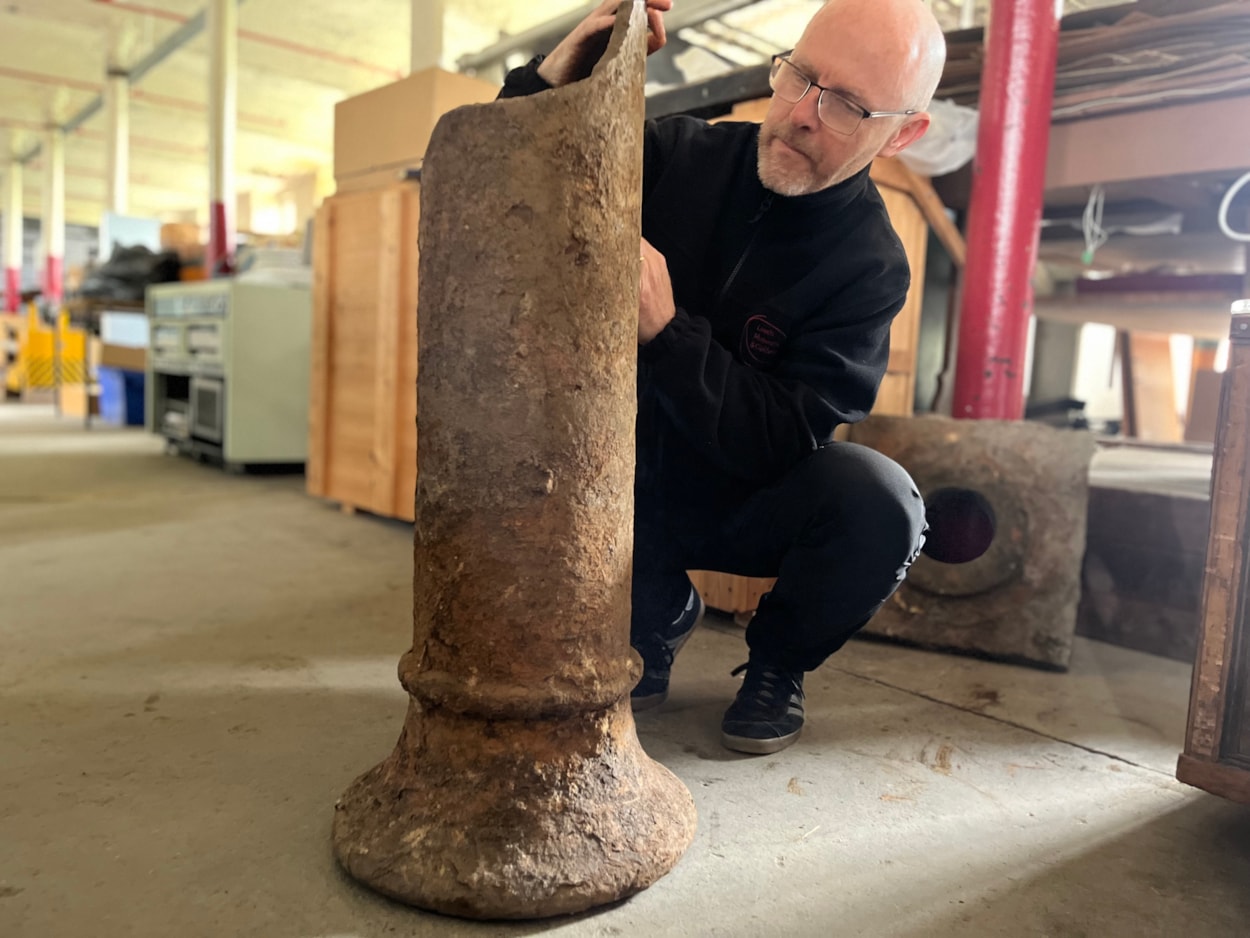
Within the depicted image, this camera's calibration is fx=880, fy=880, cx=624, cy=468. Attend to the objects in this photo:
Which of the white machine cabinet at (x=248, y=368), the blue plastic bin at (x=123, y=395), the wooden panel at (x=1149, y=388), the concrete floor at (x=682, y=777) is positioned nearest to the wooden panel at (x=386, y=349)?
the concrete floor at (x=682, y=777)

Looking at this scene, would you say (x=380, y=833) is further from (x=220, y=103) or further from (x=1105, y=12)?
(x=220, y=103)

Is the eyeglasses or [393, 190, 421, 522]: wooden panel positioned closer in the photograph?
the eyeglasses

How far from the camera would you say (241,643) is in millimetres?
1630

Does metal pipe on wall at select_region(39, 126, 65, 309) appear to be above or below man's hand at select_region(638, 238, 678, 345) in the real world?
above

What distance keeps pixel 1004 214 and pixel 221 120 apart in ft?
20.1

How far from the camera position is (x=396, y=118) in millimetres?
2691

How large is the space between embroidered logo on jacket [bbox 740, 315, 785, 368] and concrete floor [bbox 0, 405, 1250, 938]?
0.57 metres

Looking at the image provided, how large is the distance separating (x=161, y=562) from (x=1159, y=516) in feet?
7.78

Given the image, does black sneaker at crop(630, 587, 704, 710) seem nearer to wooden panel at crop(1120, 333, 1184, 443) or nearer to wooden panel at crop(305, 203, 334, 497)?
wooden panel at crop(305, 203, 334, 497)

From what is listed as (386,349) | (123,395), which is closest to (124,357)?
(123,395)

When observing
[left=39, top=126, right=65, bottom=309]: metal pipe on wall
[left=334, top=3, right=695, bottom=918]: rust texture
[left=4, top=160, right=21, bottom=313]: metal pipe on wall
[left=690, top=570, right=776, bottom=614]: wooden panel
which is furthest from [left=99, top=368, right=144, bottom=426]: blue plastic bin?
[left=4, top=160, right=21, bottom=313]: metal pipe on wall

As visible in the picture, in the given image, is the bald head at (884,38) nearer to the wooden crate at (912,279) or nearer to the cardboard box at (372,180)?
the wooden crate at (912,279)

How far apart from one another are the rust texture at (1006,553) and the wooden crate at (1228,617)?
2.26 ft

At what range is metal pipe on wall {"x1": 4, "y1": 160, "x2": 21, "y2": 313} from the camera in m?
13.3
